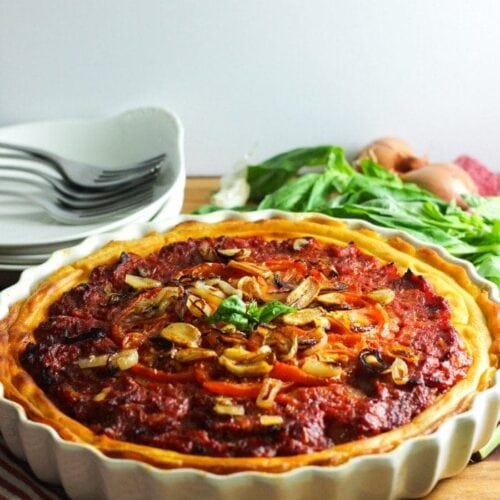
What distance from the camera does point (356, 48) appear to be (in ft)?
18.7

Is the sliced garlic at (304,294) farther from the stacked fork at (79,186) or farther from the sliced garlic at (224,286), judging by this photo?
the stacked fork at (79,186)

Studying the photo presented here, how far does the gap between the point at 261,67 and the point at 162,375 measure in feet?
9.26

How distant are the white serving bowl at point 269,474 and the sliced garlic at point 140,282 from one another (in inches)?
29.4

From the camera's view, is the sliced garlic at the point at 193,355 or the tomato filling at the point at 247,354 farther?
the sliced garlic at the point at 193,355

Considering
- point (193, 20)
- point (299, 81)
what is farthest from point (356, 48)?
point (193, 20)

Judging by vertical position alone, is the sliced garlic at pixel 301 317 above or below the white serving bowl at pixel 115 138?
above

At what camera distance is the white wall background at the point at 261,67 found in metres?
5.57

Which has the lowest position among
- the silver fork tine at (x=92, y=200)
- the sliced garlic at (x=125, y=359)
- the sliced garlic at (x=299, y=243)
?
the silver fork tine at (x=92, y=200)

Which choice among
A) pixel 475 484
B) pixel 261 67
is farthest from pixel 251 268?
pixel 261 67

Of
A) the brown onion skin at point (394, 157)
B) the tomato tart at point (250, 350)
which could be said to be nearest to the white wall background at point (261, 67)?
the brown onion skin at point (394, 157)

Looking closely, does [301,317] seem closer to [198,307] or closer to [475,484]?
[198,307]

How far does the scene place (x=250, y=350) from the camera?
328 cm

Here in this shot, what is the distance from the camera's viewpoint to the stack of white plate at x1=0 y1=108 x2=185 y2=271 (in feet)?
14.7

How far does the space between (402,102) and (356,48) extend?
0.40 m
